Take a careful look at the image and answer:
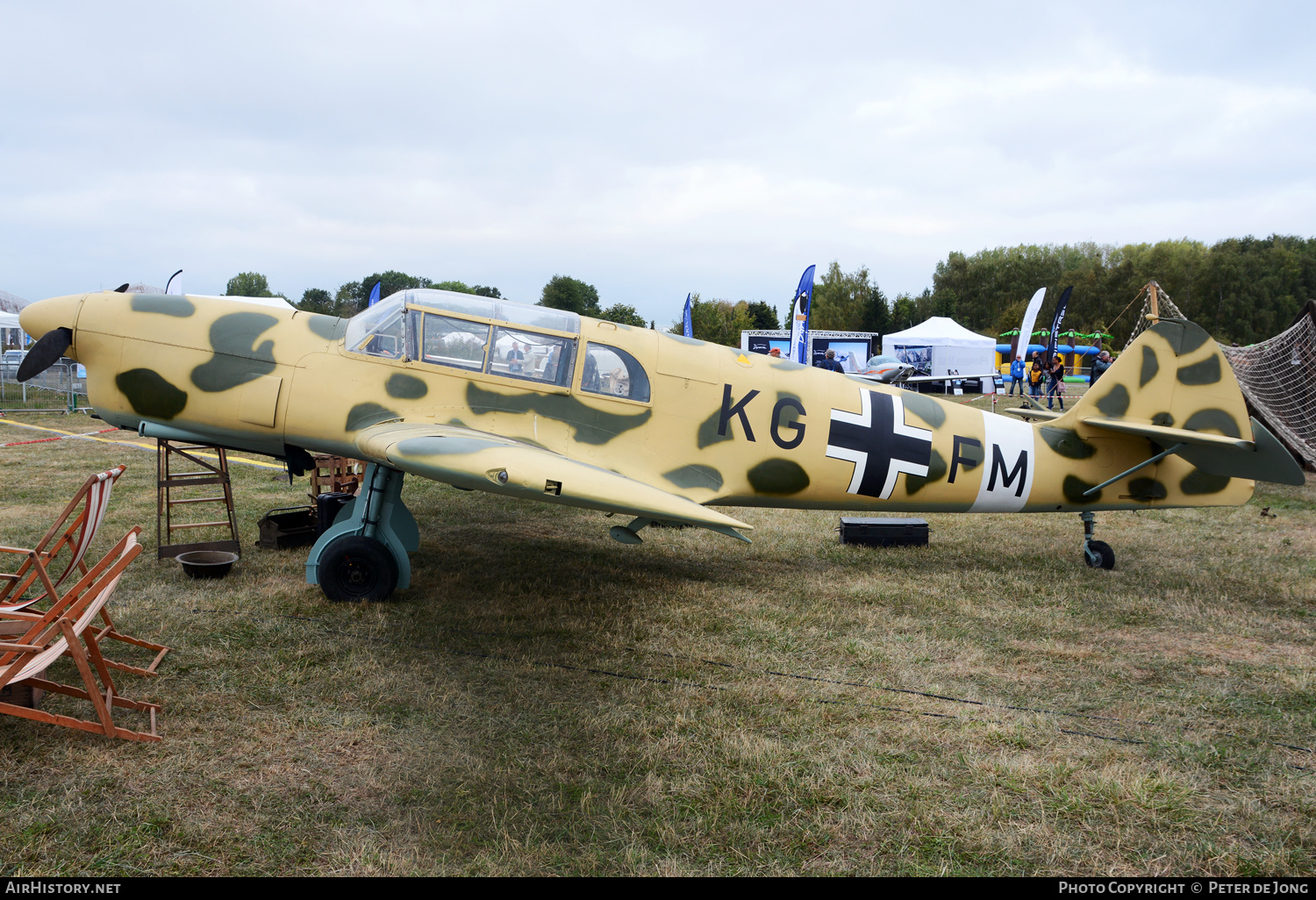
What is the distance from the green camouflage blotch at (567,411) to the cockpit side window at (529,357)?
0.51 feet

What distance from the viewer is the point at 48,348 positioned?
5605 millimetres

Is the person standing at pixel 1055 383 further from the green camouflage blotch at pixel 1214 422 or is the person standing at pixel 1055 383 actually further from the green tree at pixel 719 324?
the green tree at pixel 719 324

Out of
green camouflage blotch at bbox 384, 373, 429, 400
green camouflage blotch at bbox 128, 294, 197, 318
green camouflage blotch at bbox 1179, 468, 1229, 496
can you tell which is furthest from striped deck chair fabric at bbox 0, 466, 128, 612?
green camouflage blotch at bbox 1179, 468, 1229, 496

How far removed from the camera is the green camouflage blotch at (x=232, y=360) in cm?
568

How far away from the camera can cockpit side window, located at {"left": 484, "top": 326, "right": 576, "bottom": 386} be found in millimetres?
5832

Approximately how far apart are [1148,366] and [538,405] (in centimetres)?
572

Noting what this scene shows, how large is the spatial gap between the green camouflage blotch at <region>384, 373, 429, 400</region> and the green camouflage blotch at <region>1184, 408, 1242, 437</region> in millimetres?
6862

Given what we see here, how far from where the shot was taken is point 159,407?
18.7ft

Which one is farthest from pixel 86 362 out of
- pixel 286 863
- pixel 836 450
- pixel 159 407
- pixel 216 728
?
pixel 836 450

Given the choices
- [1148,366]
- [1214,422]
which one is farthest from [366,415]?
[1214,422]

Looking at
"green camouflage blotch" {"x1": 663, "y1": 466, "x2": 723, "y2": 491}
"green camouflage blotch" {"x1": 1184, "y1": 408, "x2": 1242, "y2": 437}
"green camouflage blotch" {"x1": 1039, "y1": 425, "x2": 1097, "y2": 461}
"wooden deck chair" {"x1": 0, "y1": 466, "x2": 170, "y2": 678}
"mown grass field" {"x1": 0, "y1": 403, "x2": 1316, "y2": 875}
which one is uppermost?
"green camouflage blotch" {"x1": 1184, "y1": 408, "x2": 1242, "y2": 437}

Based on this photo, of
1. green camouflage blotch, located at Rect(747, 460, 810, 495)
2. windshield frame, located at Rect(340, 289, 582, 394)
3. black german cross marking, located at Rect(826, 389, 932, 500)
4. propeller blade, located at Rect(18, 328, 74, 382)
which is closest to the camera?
propeller blade, located at Rect(18, 328, 74, 382)

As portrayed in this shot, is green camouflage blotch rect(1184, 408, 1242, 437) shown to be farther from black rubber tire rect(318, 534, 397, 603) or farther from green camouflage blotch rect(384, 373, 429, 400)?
black rubber tire rect(318, 534, 397, 603)

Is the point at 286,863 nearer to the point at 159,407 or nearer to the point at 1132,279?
the point at 159,407
